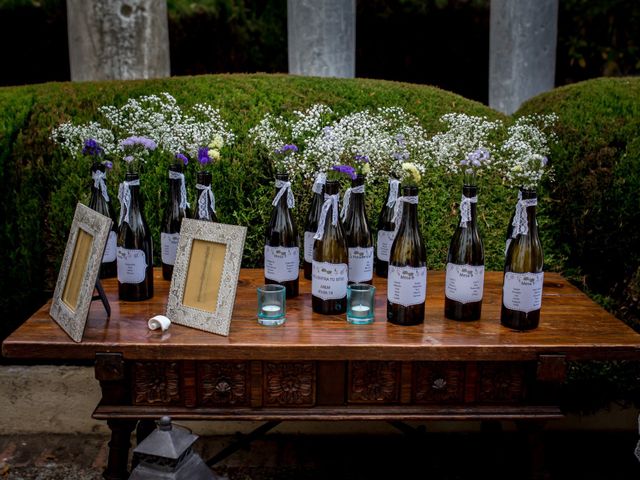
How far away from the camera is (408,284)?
216 cm

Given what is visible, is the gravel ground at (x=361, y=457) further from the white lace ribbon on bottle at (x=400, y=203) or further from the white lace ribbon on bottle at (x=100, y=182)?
the white lace ribbon on bottle at (x=100, y=182)

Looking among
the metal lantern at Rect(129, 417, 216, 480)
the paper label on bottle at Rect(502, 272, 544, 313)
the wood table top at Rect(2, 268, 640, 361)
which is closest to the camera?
the metal lantern at Rect(129, 417, 216, 480)

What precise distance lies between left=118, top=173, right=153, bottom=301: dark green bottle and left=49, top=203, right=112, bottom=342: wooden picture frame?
14cm

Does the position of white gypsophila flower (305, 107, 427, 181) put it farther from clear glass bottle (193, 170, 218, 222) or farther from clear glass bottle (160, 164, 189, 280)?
clear glass bottle (160, 164, 189, 280)

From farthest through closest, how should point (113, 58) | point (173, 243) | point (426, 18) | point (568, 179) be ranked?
point (426, 18) < point (113, 58) < point (568, 179) < point (173, 243)

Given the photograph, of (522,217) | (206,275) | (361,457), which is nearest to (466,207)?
(522,217)

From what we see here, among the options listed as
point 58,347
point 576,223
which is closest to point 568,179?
point 576,223

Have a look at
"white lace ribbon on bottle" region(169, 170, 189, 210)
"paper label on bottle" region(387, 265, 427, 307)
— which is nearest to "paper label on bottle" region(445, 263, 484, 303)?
"paper label on bottle" region(387, 265, 427, 307)

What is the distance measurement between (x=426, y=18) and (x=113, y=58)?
10.1 ft

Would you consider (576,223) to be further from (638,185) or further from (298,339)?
(298,339)

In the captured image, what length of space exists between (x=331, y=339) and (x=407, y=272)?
298 mm

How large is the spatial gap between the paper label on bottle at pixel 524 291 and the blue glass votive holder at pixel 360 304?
16.0 inches

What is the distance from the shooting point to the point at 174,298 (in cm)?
222

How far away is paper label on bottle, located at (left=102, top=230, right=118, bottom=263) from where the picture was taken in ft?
8.61
